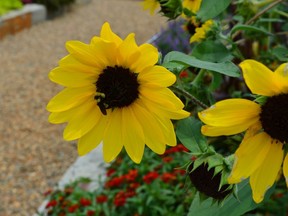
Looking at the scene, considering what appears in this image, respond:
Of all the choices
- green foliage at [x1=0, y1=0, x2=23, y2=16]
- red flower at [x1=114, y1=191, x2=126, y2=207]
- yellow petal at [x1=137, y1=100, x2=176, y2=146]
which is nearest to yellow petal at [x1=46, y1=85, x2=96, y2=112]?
yellow petal at [x1=137, y1=100, x2=176, y2=146]

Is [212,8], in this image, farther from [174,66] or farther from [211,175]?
[211,175]

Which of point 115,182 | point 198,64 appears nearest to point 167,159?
point 115,182

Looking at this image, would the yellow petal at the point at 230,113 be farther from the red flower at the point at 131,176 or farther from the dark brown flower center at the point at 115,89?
the red flower at the point at 131,176

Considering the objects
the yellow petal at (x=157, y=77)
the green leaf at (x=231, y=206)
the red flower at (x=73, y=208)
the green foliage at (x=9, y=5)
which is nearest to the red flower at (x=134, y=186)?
the red flower at (x=73, y=208)

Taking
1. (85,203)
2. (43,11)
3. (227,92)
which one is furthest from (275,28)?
(43,11)

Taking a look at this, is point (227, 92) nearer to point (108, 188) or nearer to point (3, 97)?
point (108, 188)

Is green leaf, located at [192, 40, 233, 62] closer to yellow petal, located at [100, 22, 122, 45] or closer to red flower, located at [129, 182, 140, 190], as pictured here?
yellow petal, located at [100, 22, 122, 45]
